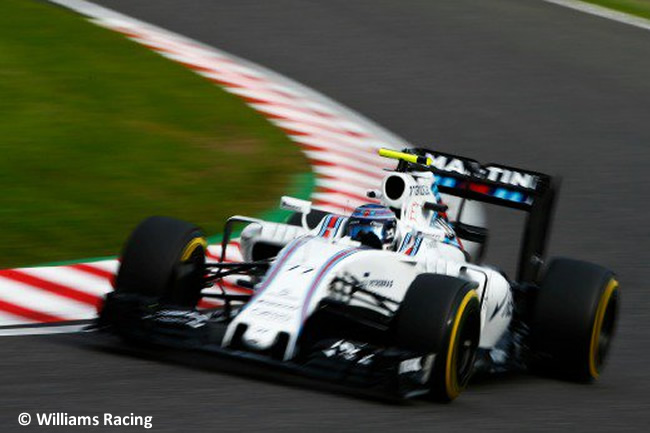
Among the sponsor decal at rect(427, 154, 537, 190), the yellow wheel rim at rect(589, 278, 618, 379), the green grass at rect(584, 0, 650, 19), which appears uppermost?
the green grass at rect(584, 0, 650, 19)

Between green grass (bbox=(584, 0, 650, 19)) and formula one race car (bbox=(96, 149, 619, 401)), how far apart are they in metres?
11.1

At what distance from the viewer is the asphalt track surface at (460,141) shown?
661 cm

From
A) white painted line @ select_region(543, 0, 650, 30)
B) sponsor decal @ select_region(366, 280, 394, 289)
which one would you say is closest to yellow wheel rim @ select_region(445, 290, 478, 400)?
sponsor decal @ select_region(366, 280, 394, 289)

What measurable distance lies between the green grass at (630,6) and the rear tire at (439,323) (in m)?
13.0

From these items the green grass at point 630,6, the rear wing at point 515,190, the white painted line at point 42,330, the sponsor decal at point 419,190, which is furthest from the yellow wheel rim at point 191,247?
the green grass at point 630,6

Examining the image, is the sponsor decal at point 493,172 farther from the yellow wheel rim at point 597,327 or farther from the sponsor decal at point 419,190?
the yellow wheel rim at point 597,327

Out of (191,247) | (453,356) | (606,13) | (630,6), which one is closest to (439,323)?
(453,356)

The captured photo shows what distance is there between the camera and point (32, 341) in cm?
763

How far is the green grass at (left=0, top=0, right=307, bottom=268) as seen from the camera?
33.7ft

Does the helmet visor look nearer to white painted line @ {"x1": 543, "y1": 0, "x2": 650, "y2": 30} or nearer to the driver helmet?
the driver helmet

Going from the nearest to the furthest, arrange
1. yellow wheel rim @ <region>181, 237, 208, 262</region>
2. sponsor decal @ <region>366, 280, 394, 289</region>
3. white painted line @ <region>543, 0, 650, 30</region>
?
sponsor decal @ <region>366, 280, 394, 289</region> < yellow wheel rim @ <region>181, 237, 208, 262</region> < white painted line @ <region>543, 0, 650, 30</region>

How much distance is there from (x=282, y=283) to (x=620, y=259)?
475cm

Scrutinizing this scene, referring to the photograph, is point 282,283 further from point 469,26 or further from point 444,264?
point 469,26

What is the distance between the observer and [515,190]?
891cm
